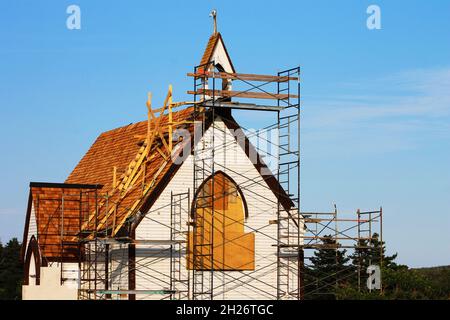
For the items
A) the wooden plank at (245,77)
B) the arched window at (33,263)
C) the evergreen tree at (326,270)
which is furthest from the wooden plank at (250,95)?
the evergreen tree at (326,270)

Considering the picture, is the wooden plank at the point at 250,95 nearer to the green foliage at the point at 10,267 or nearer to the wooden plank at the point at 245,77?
the wooden plank at the point at 245,77

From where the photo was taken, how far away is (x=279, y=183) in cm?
4956

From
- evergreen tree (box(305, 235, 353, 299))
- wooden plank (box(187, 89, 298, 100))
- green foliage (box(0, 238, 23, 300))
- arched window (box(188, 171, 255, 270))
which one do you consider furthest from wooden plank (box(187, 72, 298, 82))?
green foliage (box(0, 238, 23, 300))

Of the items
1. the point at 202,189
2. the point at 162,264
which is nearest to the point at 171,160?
the point at 202,189

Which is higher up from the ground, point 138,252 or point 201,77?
point 201,77

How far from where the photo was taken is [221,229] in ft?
158

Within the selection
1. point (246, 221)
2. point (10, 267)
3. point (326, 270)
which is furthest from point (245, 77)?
point (10, 267)

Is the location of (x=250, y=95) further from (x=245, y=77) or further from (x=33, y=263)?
(x=33, y=263)

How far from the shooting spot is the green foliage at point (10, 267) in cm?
7282

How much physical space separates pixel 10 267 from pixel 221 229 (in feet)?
121

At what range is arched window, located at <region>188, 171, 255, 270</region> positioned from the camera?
47438 millimetres
